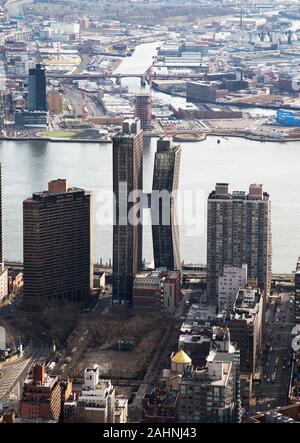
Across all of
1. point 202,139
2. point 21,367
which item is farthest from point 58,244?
point 202,139

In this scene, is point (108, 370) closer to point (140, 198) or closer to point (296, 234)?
point (140, 198)

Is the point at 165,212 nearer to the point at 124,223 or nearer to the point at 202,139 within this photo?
the point at 124,223

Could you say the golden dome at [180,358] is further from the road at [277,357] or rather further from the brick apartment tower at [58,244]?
the brick apartment tower at [58,244]

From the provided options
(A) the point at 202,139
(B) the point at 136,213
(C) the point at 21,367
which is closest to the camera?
(C) the point at 21,367

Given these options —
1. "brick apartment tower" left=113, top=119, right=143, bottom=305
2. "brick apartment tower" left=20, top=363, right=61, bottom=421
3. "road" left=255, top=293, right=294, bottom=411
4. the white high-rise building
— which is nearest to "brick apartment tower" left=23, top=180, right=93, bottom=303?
"brick apartment tower" left=113, top=119, right=143, bottom=305

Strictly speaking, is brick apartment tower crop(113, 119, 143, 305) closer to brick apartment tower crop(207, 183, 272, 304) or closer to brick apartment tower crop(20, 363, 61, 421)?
brick apartment tower crop(207, 183, 272, 304)

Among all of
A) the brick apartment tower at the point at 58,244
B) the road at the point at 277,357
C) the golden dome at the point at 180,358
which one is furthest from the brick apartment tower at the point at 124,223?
the golden dome at the point at 180,358
